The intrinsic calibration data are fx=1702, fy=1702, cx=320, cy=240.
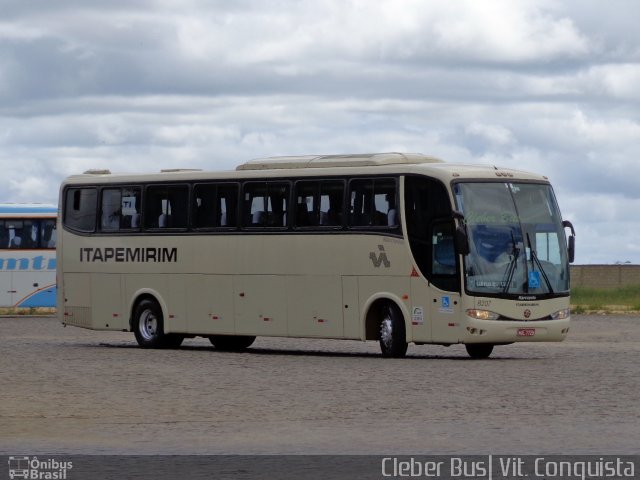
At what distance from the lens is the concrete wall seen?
317 feet

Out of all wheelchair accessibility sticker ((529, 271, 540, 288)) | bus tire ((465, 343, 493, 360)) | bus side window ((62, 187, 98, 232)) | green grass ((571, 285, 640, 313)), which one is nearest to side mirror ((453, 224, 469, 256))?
wheelchair accessibility sticker ((529, 271, 540, 288))

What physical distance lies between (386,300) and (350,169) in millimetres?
2398

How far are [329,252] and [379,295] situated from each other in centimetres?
139

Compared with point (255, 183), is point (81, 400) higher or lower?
lower

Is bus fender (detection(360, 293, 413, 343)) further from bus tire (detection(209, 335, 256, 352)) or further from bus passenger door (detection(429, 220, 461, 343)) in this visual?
bus tire (detection(209, 335, 256, 352))

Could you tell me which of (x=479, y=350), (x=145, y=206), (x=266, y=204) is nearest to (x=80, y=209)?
(x=145, y=206)

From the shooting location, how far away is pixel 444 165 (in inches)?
1130

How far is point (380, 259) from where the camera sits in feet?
94.5

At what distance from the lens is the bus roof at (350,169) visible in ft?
93.1

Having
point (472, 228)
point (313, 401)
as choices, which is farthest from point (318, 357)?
point (313, 401)

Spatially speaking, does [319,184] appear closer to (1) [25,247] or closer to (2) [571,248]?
(2) [571,248]

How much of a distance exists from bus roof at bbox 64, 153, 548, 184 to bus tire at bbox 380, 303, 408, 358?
236cm
